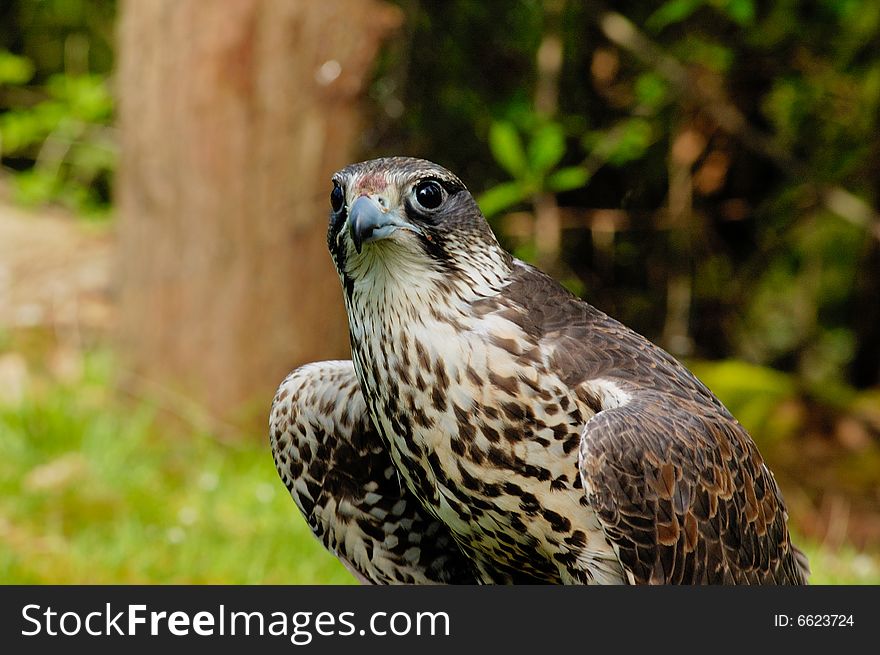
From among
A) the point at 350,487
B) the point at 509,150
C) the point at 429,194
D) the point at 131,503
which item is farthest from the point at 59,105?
the point at 429,194

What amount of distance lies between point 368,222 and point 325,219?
2.84 meters

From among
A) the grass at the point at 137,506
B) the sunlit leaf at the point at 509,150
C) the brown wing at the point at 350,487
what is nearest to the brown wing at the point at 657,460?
the brown wing at the point at 350,487

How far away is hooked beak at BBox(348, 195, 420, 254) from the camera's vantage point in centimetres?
251

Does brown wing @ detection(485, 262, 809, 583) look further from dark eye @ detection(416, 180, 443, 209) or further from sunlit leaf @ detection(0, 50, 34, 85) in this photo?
sunlit leaf @ detection(0, 50, 34, 85)

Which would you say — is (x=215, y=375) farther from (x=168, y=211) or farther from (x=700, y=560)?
(x=700, y=560)

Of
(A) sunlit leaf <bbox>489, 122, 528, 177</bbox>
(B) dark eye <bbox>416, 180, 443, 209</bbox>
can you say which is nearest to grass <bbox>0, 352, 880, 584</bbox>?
(A) sunlit leaf <bbox>489, 122, 528, 177</bbox>

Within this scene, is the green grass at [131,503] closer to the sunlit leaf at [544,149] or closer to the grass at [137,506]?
the grass at [137,506]

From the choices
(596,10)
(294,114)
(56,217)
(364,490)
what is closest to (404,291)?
(364,490)

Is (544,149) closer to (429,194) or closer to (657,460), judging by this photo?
(429,194)

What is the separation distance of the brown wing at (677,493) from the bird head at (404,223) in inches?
18.5

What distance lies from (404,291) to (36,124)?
5.20 metres

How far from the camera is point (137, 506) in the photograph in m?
4.86

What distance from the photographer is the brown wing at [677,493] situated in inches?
100.0

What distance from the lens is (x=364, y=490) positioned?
3201 mm
